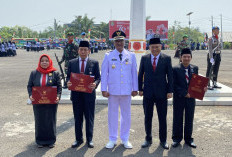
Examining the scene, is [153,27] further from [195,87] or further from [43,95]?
[43,95]

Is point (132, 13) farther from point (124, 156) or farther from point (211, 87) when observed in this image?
point (124, 156)

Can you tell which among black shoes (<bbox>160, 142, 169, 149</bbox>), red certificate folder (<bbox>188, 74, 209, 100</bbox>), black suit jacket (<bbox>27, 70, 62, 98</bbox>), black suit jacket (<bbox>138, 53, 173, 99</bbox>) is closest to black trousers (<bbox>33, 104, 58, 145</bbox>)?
black suit jacket (<bbox>27, 70, 62, 98</bbox>)

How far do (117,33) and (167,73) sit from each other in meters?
1.11

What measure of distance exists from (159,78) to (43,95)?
79.1 inches

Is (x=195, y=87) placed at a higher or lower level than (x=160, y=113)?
higher

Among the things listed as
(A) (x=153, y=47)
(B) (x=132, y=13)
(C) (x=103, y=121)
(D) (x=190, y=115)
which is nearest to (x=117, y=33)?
(A) (x=153, y=47)

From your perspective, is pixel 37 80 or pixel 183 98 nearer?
pixel 37 80

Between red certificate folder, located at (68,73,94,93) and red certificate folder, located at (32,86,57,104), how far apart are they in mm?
341

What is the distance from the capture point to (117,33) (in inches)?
178

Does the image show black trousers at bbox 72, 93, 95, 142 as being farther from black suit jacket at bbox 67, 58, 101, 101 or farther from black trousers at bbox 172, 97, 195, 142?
black trousers at bbox 172, 97, 195, 142

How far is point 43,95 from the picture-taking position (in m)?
4.43

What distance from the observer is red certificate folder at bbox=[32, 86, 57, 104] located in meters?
4.42

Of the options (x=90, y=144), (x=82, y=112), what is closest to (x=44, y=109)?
(x=82, y=112)

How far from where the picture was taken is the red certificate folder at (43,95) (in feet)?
14.5
